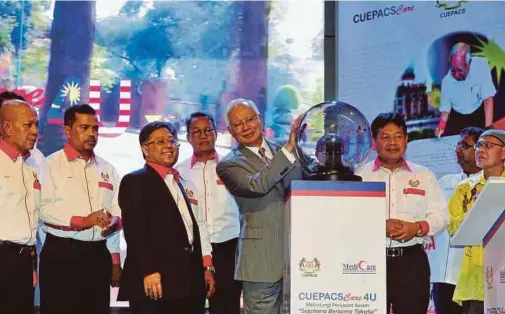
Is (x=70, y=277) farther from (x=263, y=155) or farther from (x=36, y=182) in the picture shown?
(x=263, y=155)

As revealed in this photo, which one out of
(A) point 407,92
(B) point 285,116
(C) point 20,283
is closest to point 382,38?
(A) point 407,92

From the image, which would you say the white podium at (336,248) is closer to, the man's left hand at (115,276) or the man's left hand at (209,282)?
the man's left hand at (209,282)

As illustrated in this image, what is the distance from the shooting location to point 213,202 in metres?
4.16

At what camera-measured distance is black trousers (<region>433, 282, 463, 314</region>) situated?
4160 millimetres

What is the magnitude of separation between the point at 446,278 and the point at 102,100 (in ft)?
8.89

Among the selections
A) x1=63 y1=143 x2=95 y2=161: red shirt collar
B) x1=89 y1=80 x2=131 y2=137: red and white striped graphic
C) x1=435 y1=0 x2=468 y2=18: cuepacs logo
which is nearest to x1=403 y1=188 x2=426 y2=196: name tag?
x1=63 y1=143 x2=95 y2=161: red shirt collar

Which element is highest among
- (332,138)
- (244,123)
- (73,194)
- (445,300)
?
(244,123)

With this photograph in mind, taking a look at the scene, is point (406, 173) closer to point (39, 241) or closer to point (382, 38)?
point (382, 38)

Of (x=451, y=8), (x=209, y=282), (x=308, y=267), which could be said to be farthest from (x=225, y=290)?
(x=451, y=8)

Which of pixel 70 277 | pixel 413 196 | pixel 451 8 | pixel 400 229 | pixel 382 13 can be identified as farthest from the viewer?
pixel 382 13

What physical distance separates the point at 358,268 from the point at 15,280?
173 centimetres

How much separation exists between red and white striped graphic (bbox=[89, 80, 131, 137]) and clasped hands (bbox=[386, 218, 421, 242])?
2596mm

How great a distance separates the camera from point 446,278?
416 centimetres

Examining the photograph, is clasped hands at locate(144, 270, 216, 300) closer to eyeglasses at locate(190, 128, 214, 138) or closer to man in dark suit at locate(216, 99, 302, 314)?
man in dark suit at locate(216, 99, 302, 314)
